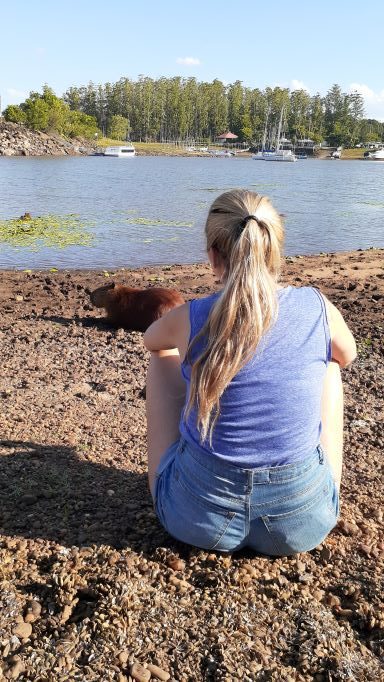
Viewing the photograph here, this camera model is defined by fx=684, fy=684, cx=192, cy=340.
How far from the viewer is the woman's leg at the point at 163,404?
9.30 ft

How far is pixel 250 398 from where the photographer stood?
2416mm

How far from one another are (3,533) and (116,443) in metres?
1.23

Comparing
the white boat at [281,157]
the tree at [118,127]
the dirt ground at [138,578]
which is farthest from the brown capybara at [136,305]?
the tree at [118,127]

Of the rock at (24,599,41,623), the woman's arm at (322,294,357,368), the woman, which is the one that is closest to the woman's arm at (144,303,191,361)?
the woman

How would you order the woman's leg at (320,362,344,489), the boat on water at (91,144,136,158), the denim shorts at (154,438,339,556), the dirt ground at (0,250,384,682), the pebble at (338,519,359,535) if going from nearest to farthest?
the dirt ground at (0,250,384,682) < the denim shorts at (154,438,339,556) < the woman's leg at (320,362,344,489) < the pebble at (338,519,359,535) < the boat on water at (91,144,136,158)

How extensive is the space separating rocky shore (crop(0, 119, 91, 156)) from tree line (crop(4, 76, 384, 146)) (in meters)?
38.4

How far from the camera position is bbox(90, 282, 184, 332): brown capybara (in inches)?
270

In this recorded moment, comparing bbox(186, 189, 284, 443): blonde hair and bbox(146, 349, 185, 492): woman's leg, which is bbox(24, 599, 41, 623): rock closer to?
bbox(146, 349, 185, 492): woman's leg

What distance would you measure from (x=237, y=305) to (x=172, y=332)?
39 centimetres

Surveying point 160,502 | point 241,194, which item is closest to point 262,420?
point 160,502

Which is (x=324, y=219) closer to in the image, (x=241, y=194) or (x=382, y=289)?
(x=382, y=289)

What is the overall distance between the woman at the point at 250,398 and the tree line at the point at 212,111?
4988 inches

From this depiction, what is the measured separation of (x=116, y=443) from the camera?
4.09m

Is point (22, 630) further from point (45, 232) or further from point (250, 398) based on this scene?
point (45, 232)
